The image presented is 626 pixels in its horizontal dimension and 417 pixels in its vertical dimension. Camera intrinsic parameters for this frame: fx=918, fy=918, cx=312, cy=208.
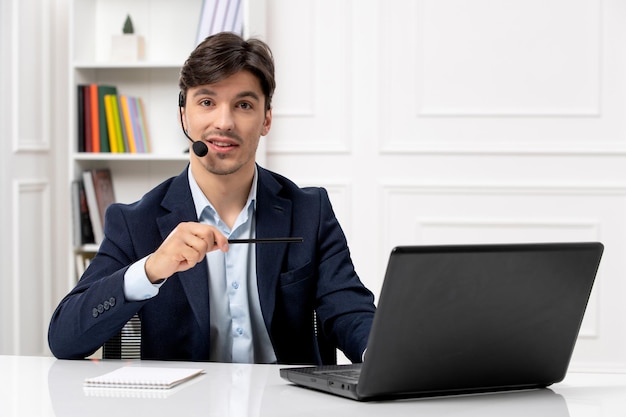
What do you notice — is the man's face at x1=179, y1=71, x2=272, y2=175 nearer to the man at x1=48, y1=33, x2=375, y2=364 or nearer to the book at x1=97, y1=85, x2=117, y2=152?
the man at x1=48, y1=33, x2=375, y2=364

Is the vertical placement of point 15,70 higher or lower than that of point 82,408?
higher

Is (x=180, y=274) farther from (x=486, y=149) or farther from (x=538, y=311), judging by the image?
(x=486, y=149)

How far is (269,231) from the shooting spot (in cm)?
204

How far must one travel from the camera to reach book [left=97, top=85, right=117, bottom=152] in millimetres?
3922

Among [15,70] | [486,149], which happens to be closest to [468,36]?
[486,149]

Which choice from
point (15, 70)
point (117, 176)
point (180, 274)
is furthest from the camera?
point (117, 176)

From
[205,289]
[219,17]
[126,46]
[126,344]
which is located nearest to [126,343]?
[126,344]

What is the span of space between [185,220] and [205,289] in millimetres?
167

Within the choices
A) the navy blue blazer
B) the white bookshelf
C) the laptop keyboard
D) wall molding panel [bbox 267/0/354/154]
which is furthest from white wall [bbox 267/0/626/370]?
the laptop keyboard

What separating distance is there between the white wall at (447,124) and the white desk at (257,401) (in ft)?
7.56

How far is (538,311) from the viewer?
1372mm

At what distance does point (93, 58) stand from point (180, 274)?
7.71 feet

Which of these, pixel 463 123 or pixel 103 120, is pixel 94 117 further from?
pixel 463 123

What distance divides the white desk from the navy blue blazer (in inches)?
8.1
